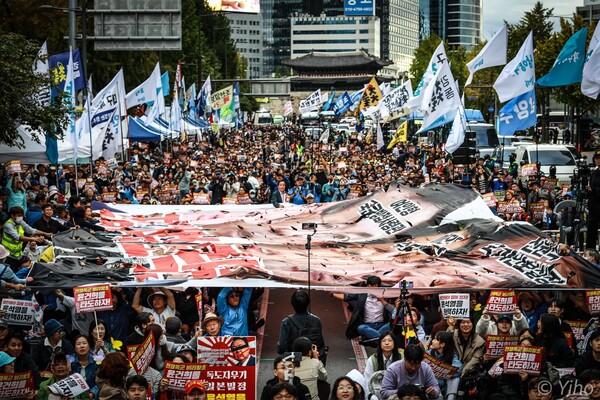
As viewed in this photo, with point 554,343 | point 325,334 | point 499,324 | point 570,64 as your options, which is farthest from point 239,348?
point 570,64

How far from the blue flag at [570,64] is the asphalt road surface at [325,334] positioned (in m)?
7.13

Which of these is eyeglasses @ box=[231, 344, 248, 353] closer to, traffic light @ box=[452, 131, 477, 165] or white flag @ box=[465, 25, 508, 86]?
traffic light @ box=[452, 131, 477, 165]

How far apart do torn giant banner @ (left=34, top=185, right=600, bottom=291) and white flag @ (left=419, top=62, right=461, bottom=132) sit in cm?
703

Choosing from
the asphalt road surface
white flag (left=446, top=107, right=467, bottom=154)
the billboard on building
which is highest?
the billboard on building

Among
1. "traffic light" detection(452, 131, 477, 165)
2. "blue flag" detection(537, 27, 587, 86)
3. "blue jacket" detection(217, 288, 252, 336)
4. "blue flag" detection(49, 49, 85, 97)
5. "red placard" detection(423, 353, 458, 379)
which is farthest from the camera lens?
"blue flag" detection(49, 49, 85, 97)

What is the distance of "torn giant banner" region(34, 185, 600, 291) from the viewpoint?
1467 cm

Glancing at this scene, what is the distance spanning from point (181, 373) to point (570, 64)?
14354mm

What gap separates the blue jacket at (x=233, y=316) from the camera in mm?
13797

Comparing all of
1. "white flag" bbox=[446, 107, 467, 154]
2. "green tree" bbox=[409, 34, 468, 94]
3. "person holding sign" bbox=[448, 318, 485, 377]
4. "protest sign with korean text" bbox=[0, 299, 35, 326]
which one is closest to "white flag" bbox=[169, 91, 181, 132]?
"white flag" bbox=[446, 107, 467, 154]

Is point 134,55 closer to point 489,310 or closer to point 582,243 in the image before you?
point 582,243

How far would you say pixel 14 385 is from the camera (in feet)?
34.1

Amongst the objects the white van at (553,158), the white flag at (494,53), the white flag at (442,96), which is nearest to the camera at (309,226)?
the white flag at (442,96)

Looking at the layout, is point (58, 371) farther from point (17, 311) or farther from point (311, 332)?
point (311, 332)

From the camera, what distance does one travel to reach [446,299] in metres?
12.0
